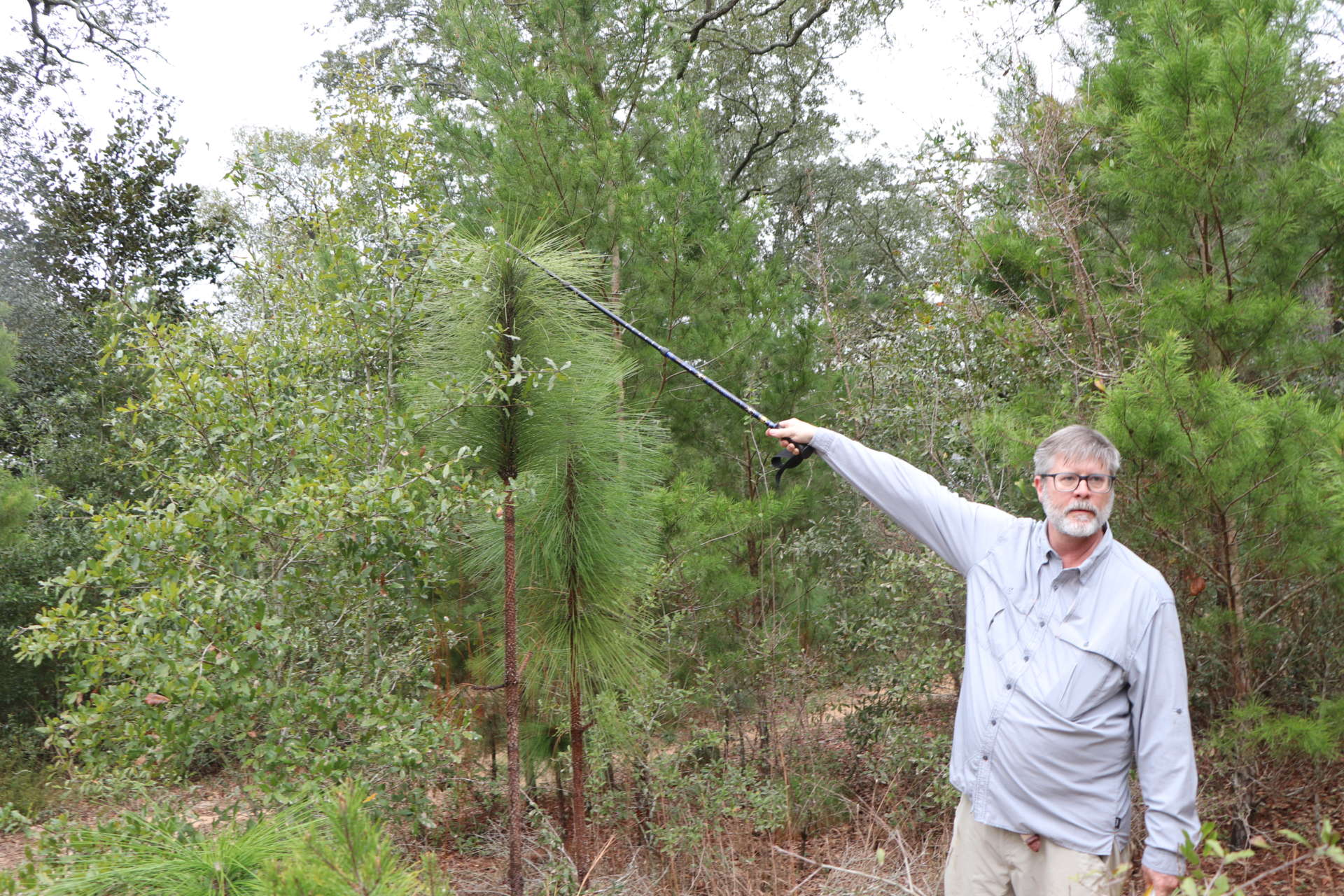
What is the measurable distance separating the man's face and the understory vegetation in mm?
654

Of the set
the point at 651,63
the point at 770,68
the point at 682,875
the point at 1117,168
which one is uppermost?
the point at 770,68

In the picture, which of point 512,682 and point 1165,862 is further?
point 512,682

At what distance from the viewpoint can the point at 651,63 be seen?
6812 millimetres

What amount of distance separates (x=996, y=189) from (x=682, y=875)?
4.10m

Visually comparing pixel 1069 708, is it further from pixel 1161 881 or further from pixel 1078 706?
pixel 1161 881

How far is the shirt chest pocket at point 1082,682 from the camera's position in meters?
2.00

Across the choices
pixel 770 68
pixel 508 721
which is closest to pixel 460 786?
pixel 508 721

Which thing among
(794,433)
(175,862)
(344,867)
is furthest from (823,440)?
Result: (175,862)

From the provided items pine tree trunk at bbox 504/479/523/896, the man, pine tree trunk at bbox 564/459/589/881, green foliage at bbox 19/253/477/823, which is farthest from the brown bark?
green foliage at bbox 19/253/477/823

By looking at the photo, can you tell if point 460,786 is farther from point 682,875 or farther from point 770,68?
point 770,68

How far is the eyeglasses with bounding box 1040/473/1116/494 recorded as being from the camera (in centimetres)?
212

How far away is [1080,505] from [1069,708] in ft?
1.37

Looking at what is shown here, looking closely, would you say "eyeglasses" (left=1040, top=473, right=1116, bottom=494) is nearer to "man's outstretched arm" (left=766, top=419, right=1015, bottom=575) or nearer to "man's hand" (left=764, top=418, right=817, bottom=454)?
"man's outstretched arm" (left=766, top=419, right=1015, bottom=575)

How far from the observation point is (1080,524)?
2.10 m
